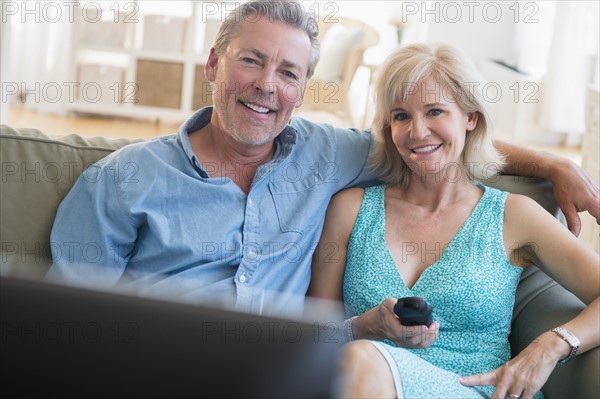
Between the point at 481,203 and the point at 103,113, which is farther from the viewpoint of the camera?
the point at 103,113

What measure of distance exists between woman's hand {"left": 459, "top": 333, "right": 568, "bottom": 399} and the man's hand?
1.35 feet

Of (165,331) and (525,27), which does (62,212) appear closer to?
(165,331)

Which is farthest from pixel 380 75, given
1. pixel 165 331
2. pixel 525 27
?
pixel 525 27

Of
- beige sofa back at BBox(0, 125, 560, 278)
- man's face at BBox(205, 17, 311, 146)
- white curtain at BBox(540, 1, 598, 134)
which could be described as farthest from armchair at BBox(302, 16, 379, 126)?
beige sofa back at BBox(0, 125, 560, 278)

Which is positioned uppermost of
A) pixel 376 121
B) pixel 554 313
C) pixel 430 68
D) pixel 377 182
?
pixel 430 68

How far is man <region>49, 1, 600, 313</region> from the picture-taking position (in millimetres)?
1858

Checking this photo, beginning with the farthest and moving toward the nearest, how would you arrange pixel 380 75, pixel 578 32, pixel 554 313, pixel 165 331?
pixel 578 32 < pixel 380 75 < pixel 554 313 < pixel 165 331

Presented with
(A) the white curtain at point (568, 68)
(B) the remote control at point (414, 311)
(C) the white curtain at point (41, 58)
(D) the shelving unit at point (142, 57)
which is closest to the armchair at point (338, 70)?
(D) the shelving unit at point (142, 57)

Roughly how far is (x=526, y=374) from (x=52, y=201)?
1.08 m

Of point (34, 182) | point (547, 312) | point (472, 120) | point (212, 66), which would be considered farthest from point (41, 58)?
point (547, 312)

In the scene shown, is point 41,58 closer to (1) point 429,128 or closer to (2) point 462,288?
(1) point 429,128

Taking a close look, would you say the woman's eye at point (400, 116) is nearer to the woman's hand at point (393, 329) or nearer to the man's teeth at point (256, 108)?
the man's teeth at point (256, 108)

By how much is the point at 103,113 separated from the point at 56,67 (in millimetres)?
538

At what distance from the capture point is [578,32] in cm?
673
